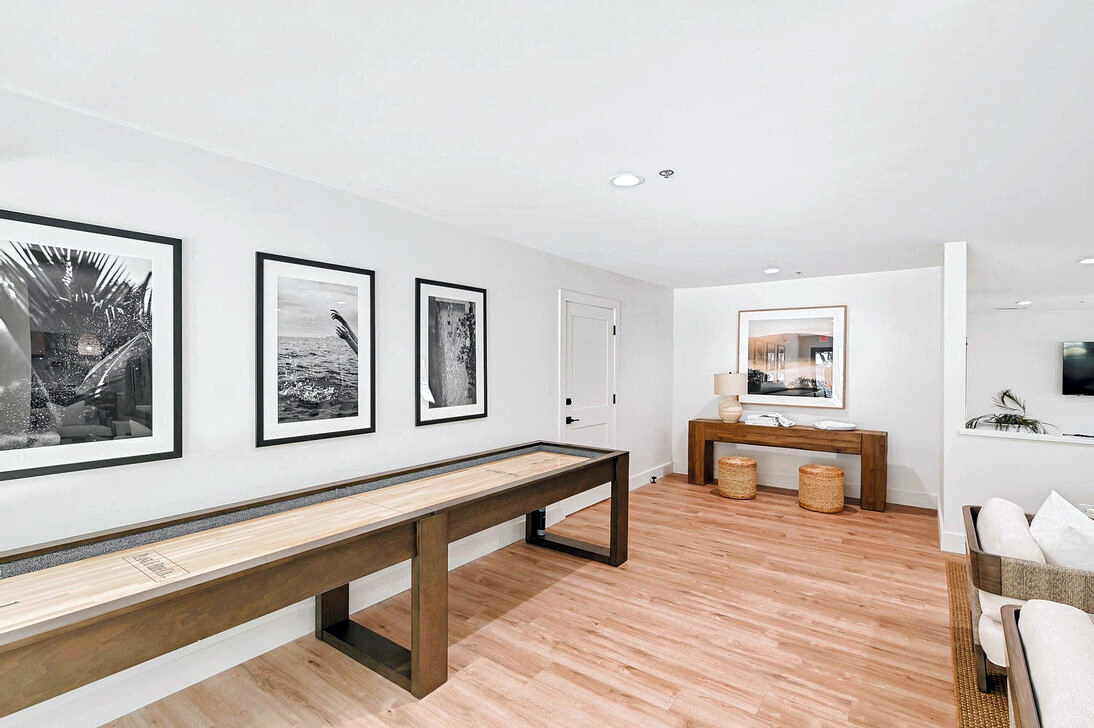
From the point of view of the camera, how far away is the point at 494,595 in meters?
3.18

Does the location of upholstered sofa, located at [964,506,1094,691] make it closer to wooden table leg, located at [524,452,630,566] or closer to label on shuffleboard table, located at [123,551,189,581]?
wooden table leg, located at [524,452,630,566]

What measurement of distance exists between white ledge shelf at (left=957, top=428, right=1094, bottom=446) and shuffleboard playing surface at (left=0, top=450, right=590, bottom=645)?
3382 mm

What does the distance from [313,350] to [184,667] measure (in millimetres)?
1480

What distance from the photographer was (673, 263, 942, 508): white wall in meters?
5.02

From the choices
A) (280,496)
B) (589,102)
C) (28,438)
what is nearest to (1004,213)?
(589,102)

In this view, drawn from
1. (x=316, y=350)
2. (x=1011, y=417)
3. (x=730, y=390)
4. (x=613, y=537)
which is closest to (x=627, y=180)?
(x=316, y=350)

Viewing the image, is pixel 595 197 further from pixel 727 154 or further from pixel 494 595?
pixel 494 595

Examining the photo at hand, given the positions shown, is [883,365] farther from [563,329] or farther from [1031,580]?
[1031,580]

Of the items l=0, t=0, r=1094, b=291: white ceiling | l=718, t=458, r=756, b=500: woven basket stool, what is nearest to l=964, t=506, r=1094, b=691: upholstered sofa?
l=0, t=0, r=1094, b=291: white ceiling

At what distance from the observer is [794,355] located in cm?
571

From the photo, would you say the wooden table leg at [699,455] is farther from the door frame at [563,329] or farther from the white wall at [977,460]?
the white wall at [977,460]

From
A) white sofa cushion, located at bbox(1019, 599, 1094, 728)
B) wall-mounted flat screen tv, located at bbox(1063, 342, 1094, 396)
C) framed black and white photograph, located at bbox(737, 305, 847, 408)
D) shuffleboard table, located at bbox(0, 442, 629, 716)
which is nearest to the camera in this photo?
white sofa cushion, located at bbox(1019, 599, 1094, 728)

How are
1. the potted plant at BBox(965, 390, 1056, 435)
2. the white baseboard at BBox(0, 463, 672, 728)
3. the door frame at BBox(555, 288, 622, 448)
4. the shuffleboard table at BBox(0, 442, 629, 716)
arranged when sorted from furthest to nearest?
the potted plant at BBox(965, 390, 1056, 435), the door frame at BBox(555, 288, 622, 448), the white baseboard at BBox(0, 463, 672, 728), the shuffleboard table at BBox(0, 442, 629, 716)

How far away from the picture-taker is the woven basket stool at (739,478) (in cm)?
533
